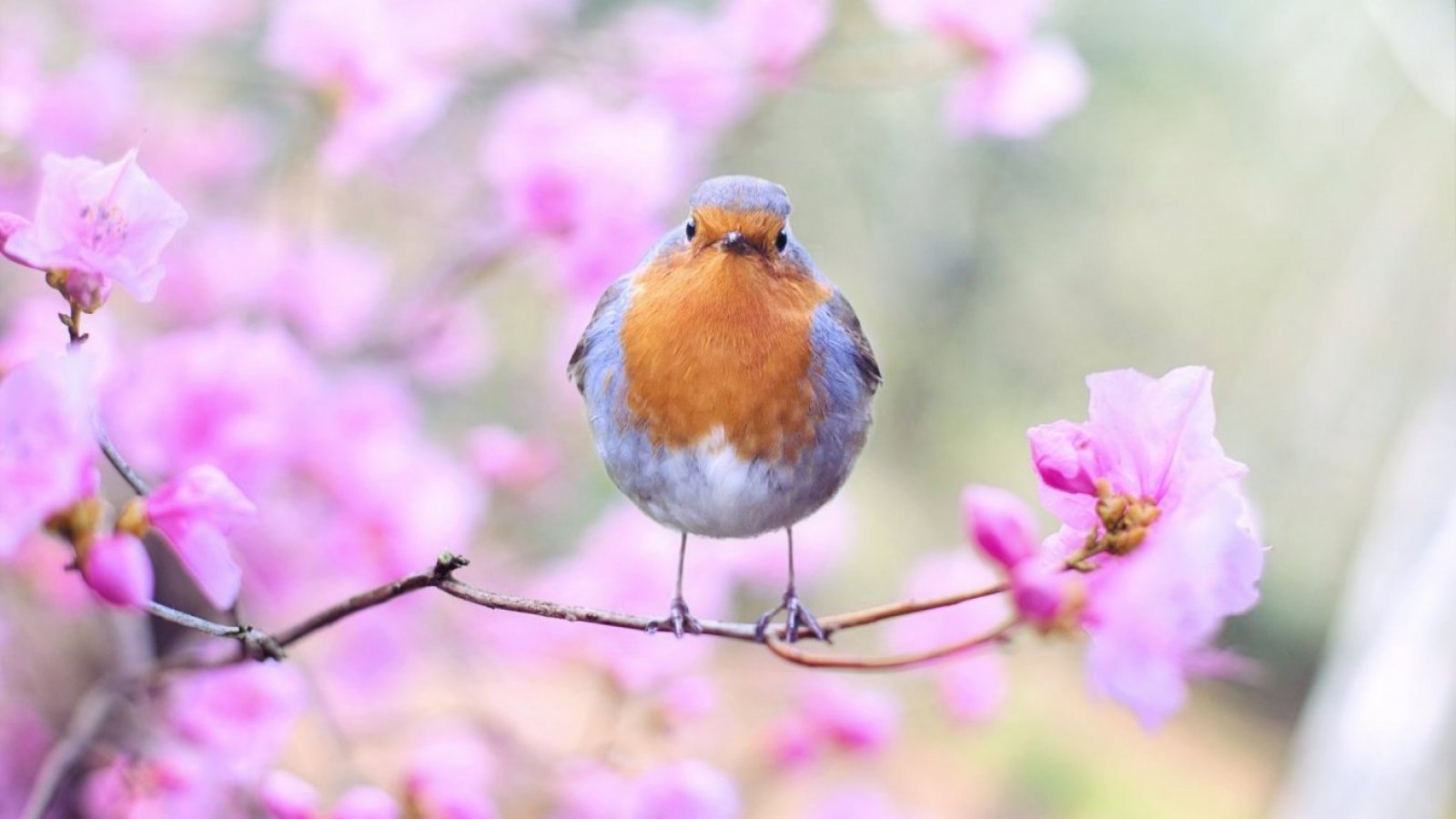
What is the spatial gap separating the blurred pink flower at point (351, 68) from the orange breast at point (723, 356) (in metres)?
0.79

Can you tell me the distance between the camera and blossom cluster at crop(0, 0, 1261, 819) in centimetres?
61

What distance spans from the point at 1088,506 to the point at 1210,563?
14 cm

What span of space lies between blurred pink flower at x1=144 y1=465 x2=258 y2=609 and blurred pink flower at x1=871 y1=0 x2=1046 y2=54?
103 centimetres

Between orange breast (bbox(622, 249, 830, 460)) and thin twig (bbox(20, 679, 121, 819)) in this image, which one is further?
thin twig (bbox(20, 679, 121, 819))

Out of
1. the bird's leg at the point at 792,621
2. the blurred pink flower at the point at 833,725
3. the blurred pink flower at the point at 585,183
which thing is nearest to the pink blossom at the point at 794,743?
the blurred pink flower at the point at 833,725

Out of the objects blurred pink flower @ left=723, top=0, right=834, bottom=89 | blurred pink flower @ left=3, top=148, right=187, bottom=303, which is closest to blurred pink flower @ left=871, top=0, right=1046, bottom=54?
blurred pink flower @ left=723, top=0, right=834, bottom=89

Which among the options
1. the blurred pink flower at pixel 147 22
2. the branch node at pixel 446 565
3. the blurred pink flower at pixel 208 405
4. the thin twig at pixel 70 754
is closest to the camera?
the branch node at pixel 446 565

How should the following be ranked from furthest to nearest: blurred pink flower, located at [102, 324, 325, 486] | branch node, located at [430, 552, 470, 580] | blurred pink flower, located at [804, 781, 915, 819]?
1. blurred pink flower, located at [804, 781, 915, 819]
2. blurred pink flower, located at [102, 324, 325, 486]
3. branch node, located at [430, 552, 470, 580]

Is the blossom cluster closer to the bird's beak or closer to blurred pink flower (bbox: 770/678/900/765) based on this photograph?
blurred pink flower (bbox: 770/678/900/765)

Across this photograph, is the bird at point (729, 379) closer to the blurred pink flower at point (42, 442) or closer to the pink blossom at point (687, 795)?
the blurred pink flower at point (42, 442)

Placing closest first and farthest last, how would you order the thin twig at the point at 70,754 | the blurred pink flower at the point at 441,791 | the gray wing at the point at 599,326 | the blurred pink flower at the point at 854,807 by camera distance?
the gray wing at the point at 599,326 → the thin twig at the point at 70,754 → the blurred pink flower at the point at 441,791 → the blurred pink flower at the point at 854,807

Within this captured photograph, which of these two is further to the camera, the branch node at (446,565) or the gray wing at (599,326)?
the gray wing at (599,326)

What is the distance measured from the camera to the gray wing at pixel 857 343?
2.40ft

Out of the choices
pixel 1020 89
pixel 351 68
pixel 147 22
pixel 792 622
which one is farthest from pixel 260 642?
pixel 147 22
